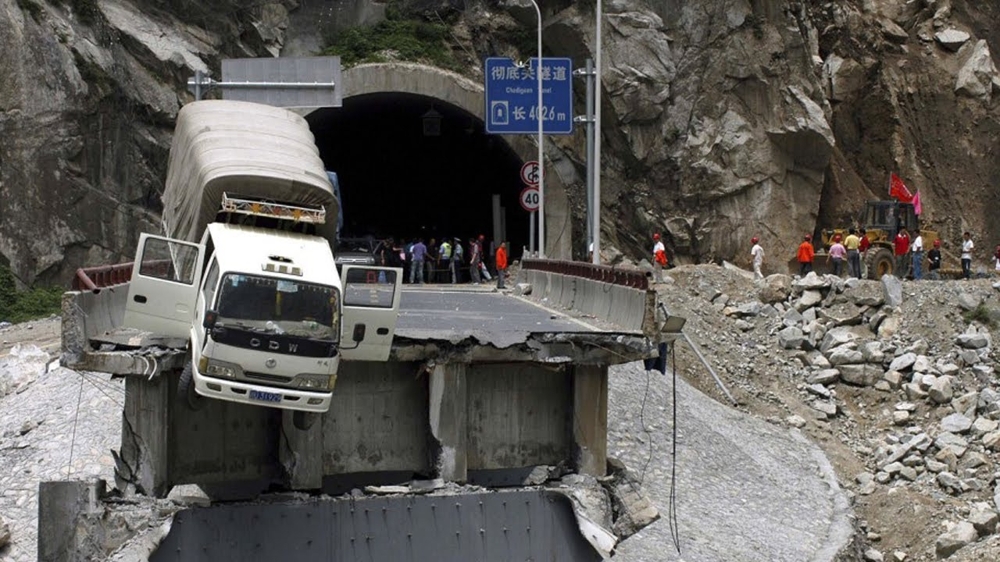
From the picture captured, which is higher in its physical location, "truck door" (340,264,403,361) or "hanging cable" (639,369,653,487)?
"truck door" (340,264,403,361)

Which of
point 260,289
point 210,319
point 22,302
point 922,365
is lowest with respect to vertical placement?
point 922,365

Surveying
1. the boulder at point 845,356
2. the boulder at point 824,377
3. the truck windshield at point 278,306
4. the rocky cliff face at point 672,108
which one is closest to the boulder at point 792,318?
the boulder at point 845,356

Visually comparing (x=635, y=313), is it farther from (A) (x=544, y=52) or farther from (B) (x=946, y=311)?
(A) (x=544, y=52)

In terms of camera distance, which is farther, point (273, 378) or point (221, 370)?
point (273, 378)

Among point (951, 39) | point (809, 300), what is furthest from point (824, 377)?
point (951, 39)

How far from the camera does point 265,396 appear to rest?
1270cm

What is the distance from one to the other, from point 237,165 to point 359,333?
3.11 meters

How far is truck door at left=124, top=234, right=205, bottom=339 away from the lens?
13.3 m

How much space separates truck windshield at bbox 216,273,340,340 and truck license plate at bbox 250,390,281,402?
0.60 metres

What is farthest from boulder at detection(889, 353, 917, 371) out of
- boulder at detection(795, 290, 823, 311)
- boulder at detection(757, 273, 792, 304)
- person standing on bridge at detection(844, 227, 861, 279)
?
person standing on bridge at detection(844, 227, 861, 279)

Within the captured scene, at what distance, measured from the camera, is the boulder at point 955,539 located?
21531mm

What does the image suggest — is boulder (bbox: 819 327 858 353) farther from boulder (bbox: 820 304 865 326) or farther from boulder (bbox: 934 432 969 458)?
boulder (bbox: 934 432 969 458)

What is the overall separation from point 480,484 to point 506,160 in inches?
1305

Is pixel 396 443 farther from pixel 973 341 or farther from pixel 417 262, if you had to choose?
pixel 417 262
